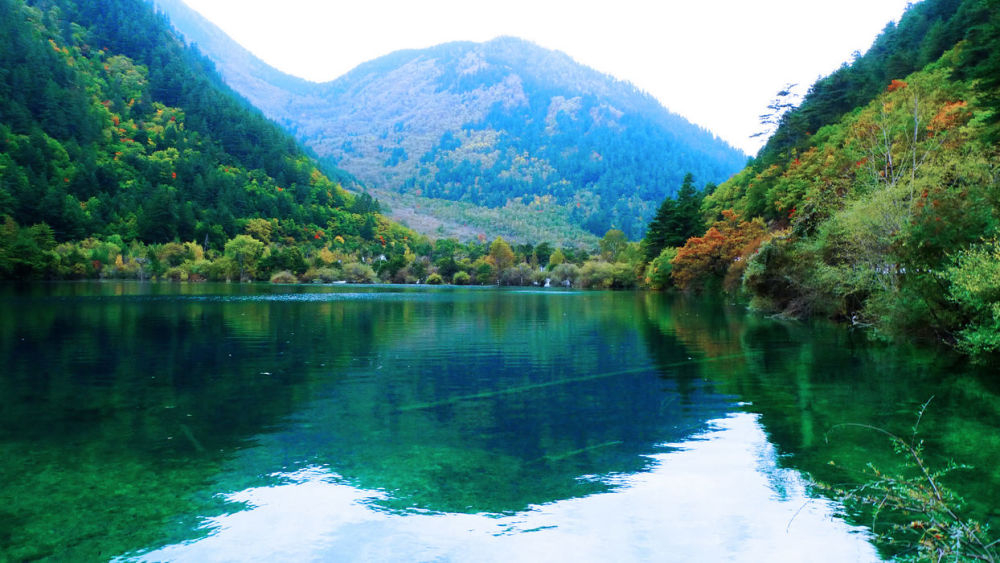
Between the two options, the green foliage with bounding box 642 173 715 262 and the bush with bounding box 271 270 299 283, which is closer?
the green foliage with bounding box 642 173 715 262

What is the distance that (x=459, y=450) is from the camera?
37.6 ft

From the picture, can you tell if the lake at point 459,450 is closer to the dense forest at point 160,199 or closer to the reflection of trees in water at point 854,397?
the reflection of trees in water at point 854,397

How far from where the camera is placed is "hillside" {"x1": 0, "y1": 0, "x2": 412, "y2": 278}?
4358 inches

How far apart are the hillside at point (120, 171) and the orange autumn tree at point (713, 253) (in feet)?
296

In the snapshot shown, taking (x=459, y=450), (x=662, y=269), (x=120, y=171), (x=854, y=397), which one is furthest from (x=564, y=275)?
(x=459, y=450)

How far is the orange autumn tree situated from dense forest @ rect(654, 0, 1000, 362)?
0.20 meters

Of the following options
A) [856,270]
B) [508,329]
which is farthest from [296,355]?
[856,270]

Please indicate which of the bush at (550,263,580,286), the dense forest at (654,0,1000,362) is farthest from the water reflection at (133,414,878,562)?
the bush at (550,263,580,286)

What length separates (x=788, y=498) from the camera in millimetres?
9164

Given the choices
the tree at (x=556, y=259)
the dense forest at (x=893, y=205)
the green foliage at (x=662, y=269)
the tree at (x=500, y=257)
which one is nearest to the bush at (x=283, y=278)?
the tree at (x=500, y=257)

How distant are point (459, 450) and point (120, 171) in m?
162

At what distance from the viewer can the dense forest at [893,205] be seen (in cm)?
2262

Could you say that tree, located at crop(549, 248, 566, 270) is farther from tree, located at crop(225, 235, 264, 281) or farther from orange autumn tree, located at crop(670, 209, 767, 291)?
orange autumn tree, located at crop(670, 209, 767, 291)

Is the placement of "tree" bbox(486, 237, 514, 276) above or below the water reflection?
above
